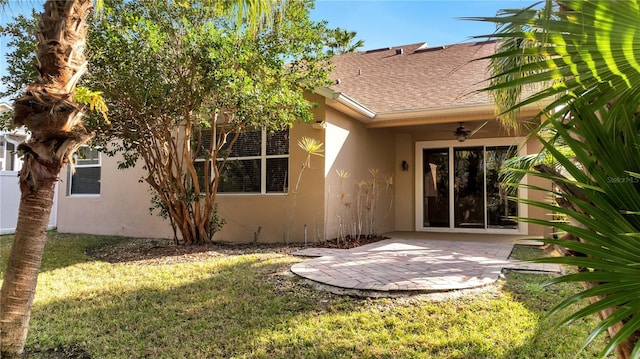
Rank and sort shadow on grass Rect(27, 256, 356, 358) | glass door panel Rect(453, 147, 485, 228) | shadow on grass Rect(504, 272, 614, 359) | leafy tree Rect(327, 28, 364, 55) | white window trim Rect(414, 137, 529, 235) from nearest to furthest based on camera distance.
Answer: shadow on grass Rect(504, 272, 614, 359) → shadow on grass Rect(27, 256, 356, 358) → leafy tree Rect(327, 28, 364, 55) → white window trim Rect(414, 137, 529, 235) → glass door panel Rect(453, 147, 485, 228)

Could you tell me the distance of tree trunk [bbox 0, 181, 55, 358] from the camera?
10.2ft

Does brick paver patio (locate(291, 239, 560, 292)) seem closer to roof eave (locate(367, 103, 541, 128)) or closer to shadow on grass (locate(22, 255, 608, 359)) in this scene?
shadow on grass (locate(22, 255, 608, 359))

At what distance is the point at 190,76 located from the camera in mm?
6770

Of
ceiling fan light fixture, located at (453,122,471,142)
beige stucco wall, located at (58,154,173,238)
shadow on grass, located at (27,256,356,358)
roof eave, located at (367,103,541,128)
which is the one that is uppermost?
roof eave, located at (367,103,541,128)

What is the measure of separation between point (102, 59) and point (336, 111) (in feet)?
16.0

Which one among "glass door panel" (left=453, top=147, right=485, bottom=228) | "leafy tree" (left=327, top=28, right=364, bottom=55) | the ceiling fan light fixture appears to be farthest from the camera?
"glass door panel" (left=453, top=147, right=485, bottom=228)

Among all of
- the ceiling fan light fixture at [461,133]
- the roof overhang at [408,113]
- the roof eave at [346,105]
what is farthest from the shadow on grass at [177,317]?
the ceiling fan light fixture at [461,133]

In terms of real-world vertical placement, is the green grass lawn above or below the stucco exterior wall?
below

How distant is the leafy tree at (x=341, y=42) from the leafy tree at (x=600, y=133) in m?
6.67

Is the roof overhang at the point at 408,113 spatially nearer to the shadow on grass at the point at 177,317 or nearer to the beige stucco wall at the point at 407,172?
the beige stucco wall at the point at 407,172

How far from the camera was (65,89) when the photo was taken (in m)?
3.11

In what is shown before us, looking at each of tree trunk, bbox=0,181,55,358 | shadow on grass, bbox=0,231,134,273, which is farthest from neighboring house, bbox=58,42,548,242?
tree trunk, bbox=0,181,55,358

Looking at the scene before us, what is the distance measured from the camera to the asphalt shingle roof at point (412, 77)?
9835 millimetres

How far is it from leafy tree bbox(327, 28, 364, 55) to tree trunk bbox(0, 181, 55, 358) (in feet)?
20.7
